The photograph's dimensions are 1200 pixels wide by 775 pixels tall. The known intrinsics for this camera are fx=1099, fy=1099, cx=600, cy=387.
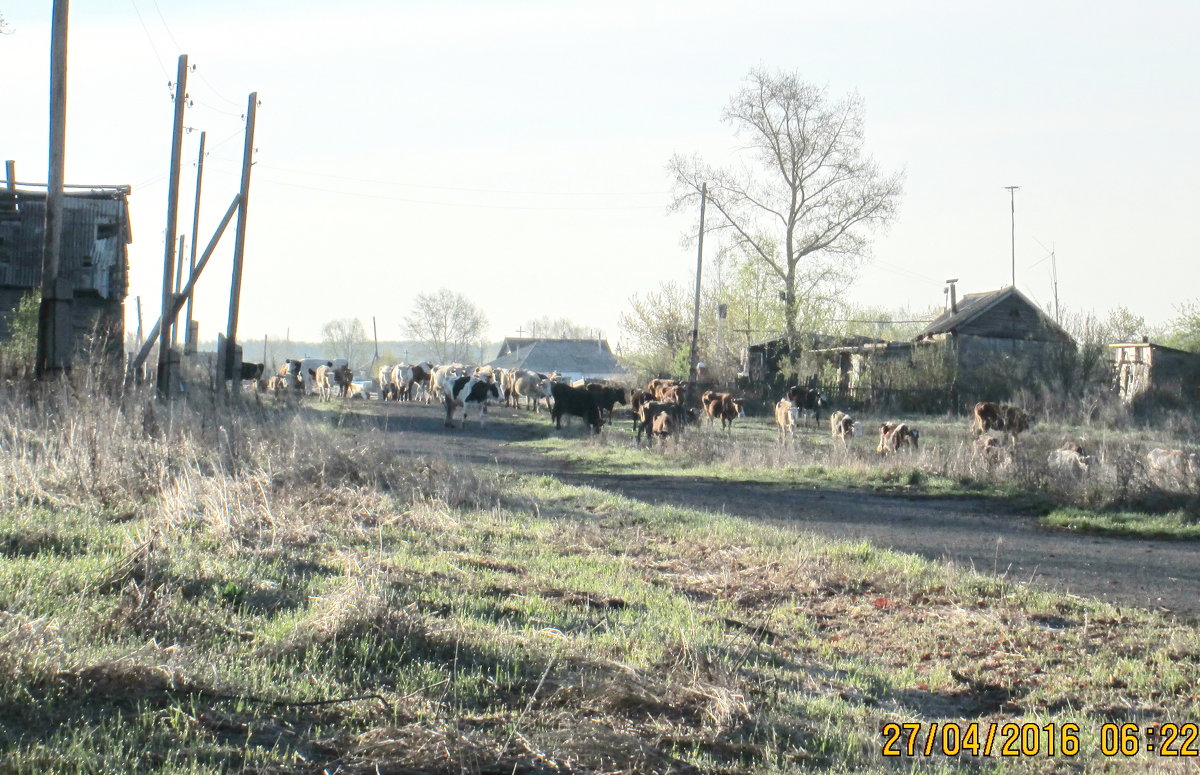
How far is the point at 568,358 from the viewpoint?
333 ft

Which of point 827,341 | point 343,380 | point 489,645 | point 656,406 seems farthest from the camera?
point 827,341

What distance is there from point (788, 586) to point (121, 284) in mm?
38374

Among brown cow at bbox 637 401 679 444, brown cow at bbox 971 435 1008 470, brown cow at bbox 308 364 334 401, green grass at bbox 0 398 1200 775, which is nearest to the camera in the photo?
green grass at bbox 0 398 1200 775

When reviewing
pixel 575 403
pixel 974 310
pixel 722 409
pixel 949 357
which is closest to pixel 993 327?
pixel 974 310

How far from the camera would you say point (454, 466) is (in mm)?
14570

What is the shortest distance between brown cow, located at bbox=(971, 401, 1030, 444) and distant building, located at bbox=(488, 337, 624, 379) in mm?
68701

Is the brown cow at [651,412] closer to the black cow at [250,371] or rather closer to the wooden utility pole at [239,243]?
the wooden utility pole at [239,243]

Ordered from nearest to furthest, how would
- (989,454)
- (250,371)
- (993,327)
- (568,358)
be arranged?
(989,454) → (250,371) → (993,327) → (568,358)

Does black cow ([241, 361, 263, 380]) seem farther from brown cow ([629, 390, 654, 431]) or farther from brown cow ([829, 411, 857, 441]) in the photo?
brown cow ([829, 411, 857, 441])

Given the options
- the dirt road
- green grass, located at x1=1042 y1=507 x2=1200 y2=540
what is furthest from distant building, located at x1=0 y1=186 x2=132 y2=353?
green grass, located at x1=1042 y1=507 x2=1200 y2=540

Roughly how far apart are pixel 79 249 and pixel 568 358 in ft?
206

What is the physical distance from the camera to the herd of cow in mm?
19672

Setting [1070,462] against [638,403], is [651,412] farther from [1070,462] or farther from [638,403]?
Answer: [1070,462]
